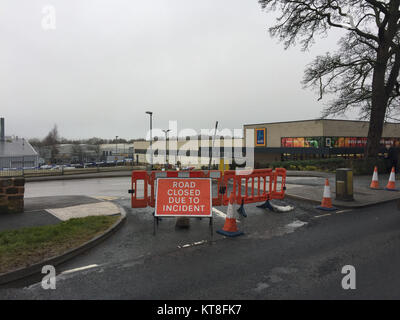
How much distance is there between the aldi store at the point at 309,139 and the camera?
36.9 m

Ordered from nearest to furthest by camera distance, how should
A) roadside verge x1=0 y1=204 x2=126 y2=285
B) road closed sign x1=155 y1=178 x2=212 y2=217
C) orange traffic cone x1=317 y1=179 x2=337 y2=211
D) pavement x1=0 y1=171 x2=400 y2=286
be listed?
roadside verge x1=0 y1=204 x2=126 y2=285
pavement x1=0 y1=171 x2=400 y2=286
road closed sign x1=155 y1=178 x2=212 y2=217
orange traffic cone x1=317 y1=179 x2=337 y2=211

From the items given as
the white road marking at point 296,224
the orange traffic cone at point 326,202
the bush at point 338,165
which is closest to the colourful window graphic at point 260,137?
the bush at point 338,165

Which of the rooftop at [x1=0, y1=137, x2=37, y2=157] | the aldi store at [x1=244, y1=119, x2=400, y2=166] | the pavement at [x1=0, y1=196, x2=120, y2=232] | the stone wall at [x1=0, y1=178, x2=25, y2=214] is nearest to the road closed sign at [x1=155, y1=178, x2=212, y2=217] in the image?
the pavement at [x1=0, y1=196, x2=120, y2=232]

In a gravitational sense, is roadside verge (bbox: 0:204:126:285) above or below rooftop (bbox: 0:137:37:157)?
below

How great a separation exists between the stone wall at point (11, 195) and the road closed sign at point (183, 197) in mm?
4370

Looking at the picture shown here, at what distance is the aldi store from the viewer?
3694cm

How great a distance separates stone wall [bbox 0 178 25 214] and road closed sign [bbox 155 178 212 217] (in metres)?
4.37

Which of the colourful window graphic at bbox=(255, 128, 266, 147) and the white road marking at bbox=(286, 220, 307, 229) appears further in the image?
the colourful window graphic at bbox=(255, 128, 266, 147)

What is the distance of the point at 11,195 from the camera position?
770 cm

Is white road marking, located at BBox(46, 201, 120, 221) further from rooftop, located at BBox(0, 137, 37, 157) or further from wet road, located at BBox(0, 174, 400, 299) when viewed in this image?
rooftop, located at BBox(0, 137, 37, 157)

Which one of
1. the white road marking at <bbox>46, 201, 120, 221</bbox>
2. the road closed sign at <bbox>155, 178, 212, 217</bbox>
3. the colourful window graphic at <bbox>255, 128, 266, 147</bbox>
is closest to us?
the road closed sign at <bbox>155, 178, 212, 217</bbox>

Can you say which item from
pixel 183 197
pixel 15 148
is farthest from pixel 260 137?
pixel 15 148
